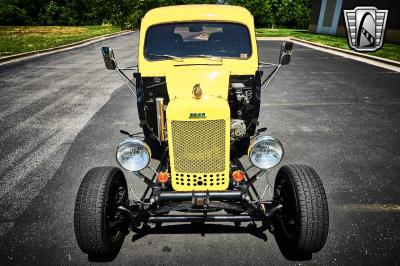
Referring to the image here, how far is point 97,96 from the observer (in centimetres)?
836

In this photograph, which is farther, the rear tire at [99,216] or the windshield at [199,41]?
the windshield at [199,41]

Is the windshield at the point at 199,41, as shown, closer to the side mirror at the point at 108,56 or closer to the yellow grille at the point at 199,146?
the side mirror at the point at 108,56

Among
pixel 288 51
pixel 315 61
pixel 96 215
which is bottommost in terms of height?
pixel 315 61

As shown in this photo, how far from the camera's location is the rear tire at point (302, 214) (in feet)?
8.43

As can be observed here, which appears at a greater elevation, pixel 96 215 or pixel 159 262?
pixel 96 215

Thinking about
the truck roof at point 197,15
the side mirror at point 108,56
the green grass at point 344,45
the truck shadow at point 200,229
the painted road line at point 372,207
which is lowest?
the green grass at point 344,45

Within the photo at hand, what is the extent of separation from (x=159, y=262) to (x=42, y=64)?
1289 cm

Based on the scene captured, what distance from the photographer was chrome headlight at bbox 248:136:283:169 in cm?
275

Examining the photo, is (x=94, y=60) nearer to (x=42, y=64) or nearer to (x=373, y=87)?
(x=42, y=64)

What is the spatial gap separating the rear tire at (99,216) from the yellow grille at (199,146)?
64 cm

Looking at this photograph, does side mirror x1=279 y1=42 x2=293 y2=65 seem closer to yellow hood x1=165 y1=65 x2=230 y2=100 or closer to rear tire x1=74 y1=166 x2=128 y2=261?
yellow hood x1=165 y1=65 x2=230 y2=100

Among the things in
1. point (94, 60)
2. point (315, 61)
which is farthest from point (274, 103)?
point (94, 60)

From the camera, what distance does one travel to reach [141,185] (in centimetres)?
409

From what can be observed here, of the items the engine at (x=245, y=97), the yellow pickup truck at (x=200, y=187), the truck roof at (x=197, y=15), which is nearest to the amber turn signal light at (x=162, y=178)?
the yellow pickup truck at (x=200, y=187)
